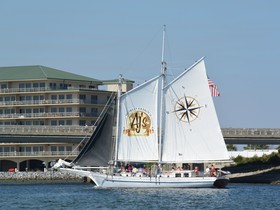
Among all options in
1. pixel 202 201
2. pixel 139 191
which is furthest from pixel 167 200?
pixel 139 191

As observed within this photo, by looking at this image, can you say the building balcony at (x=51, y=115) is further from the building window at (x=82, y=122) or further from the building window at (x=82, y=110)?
the building window at (x=82, y=122)

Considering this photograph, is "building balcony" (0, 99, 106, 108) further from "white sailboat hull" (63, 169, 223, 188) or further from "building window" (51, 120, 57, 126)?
"white sailboat hull" (63, 169, 223, 188)

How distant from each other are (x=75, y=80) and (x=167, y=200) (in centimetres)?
9056

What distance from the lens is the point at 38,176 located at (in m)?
144

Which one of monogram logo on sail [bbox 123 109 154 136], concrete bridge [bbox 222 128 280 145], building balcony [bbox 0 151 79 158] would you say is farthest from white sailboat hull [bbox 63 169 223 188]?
building balcony [bbox 0 151 79 158]

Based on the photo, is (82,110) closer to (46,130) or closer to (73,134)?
(46,130)

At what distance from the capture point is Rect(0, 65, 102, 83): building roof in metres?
169

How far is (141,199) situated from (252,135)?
4960 centimetres

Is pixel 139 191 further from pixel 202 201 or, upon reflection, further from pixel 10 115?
pixel 10 115

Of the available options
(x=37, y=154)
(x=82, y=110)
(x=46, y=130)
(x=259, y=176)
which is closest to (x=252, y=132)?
(x=259, y=176)

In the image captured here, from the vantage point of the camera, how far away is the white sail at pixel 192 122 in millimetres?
98125

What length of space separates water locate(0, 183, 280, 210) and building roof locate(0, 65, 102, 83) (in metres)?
67.0

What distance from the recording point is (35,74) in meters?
170

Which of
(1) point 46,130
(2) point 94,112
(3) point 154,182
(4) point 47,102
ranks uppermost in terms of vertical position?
(4) point 47,102
